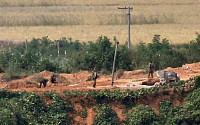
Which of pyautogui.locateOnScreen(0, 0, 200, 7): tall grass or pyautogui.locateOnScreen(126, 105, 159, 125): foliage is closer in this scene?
pyautogui.locateOnScreen(126, 105, 159, 125): foliage

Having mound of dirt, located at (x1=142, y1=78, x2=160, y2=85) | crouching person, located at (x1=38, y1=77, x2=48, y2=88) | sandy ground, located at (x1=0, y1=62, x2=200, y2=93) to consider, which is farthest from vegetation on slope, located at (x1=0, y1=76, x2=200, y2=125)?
crouching person, located at (x1=38, y1=77, x2=48, y2=88)

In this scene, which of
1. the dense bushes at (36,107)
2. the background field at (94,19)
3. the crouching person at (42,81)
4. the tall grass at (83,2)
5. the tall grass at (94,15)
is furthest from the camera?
the tall grass at (83,2)

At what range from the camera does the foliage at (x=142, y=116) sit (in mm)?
24000

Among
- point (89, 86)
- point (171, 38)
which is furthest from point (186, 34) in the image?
point (89, 86)

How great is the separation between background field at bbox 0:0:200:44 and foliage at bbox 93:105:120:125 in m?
26.3

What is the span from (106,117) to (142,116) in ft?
4.78

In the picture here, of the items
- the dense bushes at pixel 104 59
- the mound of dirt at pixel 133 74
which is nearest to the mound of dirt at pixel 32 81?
the mound of dirt at pixel 133 74

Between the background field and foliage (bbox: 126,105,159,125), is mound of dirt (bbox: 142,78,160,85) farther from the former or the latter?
the background field

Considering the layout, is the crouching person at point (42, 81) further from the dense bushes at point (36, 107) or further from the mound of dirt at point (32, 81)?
the dense bushes at point (36, 107)

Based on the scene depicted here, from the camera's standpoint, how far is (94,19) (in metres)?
55.4

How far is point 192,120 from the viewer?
2386cm

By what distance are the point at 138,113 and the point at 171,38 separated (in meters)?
26.5

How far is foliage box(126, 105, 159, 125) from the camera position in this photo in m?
24.0

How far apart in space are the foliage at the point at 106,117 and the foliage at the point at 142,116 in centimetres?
56
